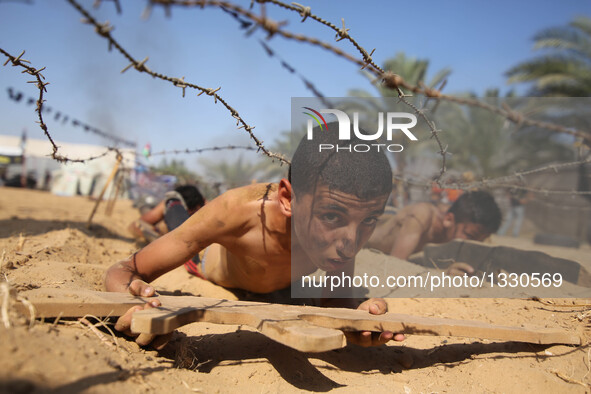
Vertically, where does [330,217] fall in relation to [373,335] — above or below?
above

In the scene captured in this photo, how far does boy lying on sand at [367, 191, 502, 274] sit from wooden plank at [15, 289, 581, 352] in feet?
8.31

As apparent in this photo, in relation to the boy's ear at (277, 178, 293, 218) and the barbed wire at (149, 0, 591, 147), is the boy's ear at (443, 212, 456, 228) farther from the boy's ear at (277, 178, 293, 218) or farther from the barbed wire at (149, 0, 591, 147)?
the barbed wire at (149, 0, 591, 147)

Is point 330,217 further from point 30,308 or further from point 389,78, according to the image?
point 30,308

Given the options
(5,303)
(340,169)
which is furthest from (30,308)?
(340,169)

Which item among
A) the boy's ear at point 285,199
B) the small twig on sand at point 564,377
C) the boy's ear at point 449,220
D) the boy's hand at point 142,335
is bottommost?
the small twig on sand at point 564,377

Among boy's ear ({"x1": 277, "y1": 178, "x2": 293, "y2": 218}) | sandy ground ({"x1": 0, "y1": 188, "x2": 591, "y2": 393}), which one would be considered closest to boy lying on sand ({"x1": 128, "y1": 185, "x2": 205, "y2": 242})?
sandy ground ({"x1": 0, "y1": 188, "x2": 591, "y2": 393})

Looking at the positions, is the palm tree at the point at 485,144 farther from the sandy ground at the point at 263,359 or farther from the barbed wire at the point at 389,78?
the barbed wire at the point at 389,78

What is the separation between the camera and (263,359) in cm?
222

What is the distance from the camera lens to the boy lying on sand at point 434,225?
196 inches

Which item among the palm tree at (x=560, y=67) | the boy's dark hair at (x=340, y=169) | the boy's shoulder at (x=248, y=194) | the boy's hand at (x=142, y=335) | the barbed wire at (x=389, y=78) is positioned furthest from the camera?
the palm tree at (x=560, y=67)

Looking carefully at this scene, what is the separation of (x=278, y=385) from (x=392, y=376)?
697mm

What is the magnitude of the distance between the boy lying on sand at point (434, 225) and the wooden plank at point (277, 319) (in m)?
2.53

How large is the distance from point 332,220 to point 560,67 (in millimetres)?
12860

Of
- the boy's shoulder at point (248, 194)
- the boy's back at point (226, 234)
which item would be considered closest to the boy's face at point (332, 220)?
the boy's back at point (226, 234)
